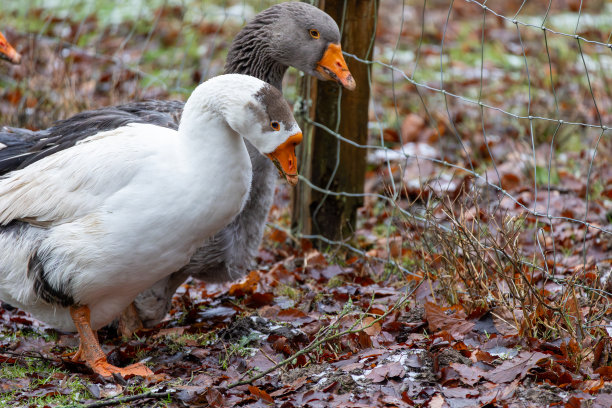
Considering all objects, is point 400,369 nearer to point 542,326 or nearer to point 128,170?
point 542,326

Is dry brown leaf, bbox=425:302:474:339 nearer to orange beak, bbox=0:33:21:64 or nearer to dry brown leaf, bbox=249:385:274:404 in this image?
dry brown leaf, bbox=249:385:274:404

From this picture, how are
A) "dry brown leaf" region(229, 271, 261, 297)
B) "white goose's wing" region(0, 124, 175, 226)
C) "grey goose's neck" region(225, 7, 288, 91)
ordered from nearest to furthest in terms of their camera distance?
1. "white goose's wing" region(0, 124, 175, 226)
2. "grey goose's neck" region(225, 7, 288, 91)
3. "dry brown leaf" region(229, 271, 261, 297)

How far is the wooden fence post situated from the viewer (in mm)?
5094

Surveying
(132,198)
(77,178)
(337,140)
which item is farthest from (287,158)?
(337,140)

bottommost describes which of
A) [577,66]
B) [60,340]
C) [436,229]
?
[60,340]

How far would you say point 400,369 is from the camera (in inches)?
132

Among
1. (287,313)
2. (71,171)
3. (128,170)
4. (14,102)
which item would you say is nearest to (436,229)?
(287,313)

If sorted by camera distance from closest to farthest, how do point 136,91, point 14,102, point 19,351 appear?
point 19,351 → point 136,91 → point 14,102

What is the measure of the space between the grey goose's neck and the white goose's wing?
3.46 ft

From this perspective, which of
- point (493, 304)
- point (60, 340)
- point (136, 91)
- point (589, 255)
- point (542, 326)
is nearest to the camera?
point (542, 326)

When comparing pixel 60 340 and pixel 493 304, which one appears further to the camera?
pixel 60 340

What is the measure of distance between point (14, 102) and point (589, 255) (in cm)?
550

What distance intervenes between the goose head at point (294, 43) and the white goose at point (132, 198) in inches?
42.9

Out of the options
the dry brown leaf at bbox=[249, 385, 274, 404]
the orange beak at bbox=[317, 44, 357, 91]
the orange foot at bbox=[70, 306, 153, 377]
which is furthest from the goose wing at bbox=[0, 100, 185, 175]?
the dry brown leaf at bbox=[249, 385, 274, 404]
